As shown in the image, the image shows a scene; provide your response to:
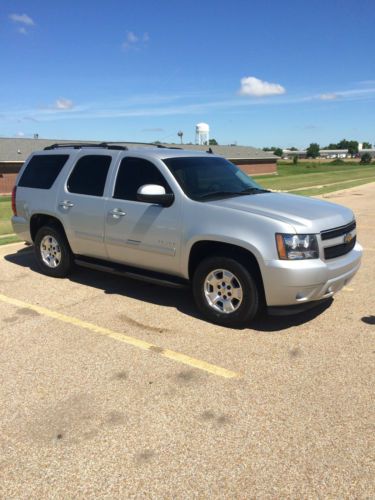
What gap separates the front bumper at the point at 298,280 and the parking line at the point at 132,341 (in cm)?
97

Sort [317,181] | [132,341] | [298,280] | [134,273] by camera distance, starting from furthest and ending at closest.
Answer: [317,181]
[134,273]
[132,341]
[298,280]

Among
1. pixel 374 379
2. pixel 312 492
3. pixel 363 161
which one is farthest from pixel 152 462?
pixel 363 161

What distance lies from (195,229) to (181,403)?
203 cm

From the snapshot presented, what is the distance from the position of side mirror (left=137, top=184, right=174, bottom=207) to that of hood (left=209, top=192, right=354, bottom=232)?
0.52 meters

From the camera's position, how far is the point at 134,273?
5.58 metres

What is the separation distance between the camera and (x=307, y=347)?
4301 millimetres

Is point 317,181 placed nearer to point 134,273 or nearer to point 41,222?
point 41,222

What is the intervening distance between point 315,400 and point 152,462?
136 cm

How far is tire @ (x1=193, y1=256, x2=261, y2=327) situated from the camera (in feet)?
15.0

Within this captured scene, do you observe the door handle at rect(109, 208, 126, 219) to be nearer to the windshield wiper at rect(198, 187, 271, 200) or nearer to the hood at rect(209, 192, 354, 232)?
the windshield wiper at rect(198, 187, 271, 200)

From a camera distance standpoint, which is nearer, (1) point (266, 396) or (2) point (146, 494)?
(2) point (146, 494)

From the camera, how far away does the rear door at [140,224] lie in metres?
5.14

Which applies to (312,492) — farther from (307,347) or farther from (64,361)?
(64,361)

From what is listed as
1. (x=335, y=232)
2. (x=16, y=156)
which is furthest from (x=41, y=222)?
Answer: (x=16, y=156)
